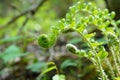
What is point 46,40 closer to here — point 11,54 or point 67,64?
point 67,64

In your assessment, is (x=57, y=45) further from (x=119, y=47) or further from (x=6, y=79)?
(x=119, y=47)

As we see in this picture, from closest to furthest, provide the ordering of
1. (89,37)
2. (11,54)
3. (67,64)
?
1. (89,37)
2. (67,64)
3. (11,54)

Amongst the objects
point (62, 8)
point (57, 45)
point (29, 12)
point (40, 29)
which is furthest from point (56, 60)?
point (62, 8)

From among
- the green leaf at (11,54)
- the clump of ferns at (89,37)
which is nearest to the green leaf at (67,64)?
the green leaf at (11,54)

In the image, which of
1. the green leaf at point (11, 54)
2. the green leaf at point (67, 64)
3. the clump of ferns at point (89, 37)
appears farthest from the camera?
the green leaf at point (11, 54)

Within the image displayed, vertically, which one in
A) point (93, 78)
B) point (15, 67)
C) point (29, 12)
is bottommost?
point (93, 78)

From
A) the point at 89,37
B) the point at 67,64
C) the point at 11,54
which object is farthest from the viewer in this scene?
the point at 11,54

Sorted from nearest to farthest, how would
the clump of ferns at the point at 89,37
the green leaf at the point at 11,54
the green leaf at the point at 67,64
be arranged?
the clump of ferns at the point at 89,37
the green leaf at the point at 67,64
the green leaf at the point at 11,54

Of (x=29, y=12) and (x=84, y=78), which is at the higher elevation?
(x=29, y=12)

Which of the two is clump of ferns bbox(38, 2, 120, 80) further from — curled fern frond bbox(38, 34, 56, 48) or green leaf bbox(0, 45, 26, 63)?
green leaf bbox(0, 45, 26, 63)

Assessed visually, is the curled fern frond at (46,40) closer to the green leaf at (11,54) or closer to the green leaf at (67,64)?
the green leaf at (67,64)

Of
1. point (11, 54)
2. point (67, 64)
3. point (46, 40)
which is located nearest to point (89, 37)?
point (46, 40)
